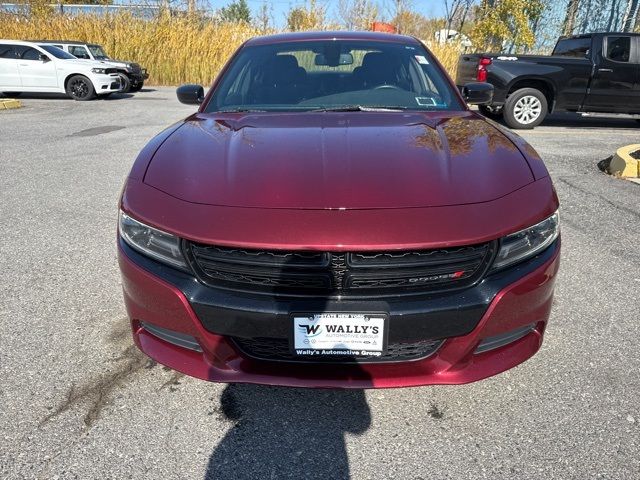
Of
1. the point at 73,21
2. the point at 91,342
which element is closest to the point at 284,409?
Result: the point at 91,342

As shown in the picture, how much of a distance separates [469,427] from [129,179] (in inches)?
69.3

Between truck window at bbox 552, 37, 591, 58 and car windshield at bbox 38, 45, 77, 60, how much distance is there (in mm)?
12375

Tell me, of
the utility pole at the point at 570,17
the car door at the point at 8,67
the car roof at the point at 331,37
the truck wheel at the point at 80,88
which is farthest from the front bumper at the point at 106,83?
the utility pole at the point at 570,17

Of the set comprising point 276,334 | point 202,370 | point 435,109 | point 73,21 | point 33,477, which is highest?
point 73,21

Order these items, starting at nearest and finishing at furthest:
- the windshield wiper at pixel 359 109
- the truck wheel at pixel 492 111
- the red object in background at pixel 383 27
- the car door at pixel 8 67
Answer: the windshield wiper at pixel 359 109 < the truck wheel at pixel 492 111 < the car door at pixel 8 67 < the red object in background at pixel 383 27

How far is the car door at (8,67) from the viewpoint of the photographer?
44.2 ft

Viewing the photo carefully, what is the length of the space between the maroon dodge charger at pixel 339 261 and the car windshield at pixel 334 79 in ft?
2.87

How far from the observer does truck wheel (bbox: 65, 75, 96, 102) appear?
13.7 meters

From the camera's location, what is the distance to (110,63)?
14.6m

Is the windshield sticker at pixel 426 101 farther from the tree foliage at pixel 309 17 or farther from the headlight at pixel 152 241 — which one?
the tree foliage at pixel 309 17

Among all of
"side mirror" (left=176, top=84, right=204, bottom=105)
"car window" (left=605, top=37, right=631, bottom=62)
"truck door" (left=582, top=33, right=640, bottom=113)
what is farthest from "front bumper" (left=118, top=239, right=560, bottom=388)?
"car window" (left=605, top=37, right=631, bottom=62)

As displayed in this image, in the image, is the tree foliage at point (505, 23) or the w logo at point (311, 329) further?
the tree foliage at point (505, 23)

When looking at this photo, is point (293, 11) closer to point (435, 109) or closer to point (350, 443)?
point (435, 109)

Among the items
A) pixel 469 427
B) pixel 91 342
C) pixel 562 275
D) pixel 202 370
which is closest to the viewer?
pixel 202 370
